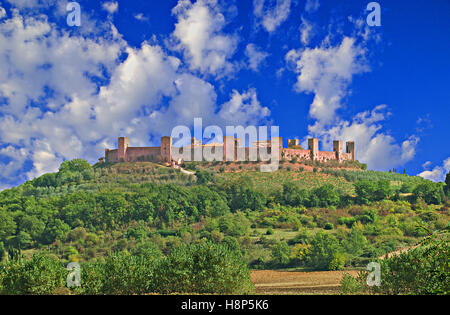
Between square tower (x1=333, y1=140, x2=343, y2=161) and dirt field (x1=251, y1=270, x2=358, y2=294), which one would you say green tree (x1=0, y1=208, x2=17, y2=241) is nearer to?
dirt field (x1=251, y1=270, x2=358, y2=294)

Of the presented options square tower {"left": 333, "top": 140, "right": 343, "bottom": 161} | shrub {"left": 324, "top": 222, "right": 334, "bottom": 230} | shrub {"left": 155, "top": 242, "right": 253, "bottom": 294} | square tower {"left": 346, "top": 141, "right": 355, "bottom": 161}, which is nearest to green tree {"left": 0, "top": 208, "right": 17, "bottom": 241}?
shrub {"left": 155, "top": 242, "right": 253, "bottom": 294}

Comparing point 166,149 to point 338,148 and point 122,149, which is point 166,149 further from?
point 338,148

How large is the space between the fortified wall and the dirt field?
37.4m

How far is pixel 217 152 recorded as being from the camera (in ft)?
229

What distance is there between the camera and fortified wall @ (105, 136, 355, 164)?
67625 millimetres

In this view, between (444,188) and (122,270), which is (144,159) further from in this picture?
(122,270)

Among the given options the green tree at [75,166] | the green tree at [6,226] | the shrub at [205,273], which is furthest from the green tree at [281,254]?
the green tree at [75,166]

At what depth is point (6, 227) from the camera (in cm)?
4344

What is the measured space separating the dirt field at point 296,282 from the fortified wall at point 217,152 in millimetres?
37399

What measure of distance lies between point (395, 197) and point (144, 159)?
35.8m

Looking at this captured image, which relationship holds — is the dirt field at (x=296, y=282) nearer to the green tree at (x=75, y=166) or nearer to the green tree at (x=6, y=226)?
the green tree at (x=6, y=226)

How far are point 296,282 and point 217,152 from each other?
44.0 metres
